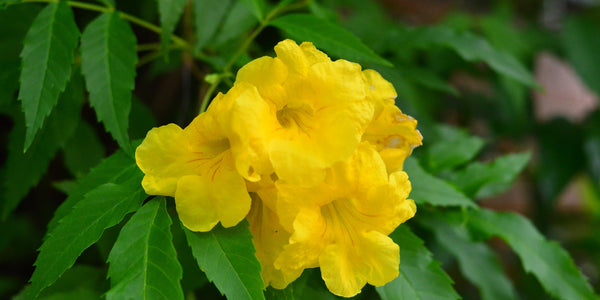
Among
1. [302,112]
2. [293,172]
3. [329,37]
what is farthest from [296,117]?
[329,37]

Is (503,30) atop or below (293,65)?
below

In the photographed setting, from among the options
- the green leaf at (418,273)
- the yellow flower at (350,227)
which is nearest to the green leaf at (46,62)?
the yellow flower at (350,227)

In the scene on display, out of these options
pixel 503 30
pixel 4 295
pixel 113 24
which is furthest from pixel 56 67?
pixel 503 30

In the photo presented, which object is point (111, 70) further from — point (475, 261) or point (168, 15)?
point (475, 261)

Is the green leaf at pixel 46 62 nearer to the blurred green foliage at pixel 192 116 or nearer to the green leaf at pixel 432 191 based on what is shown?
the blurred green foliage at pixel 192 116

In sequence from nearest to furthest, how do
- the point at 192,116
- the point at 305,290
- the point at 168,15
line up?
1. the point at 305,290
2. the point at 168,15
3. the point at 192,116

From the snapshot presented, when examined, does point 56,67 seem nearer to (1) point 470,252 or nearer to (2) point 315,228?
(2) point 315,228
